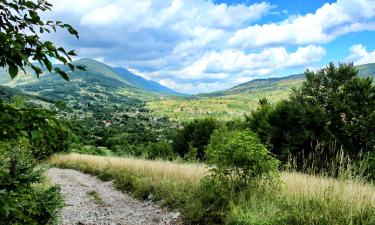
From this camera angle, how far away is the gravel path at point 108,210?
10805mm

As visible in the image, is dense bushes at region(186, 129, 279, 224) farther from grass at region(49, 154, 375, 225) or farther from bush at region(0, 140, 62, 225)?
bush at region(0, 140, 62, 225)

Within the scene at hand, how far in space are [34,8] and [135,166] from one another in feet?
49.7

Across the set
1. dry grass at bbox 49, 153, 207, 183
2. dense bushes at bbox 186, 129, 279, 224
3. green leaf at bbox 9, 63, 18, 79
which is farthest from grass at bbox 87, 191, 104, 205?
green leaf at bbox 9, 63, 18, 79

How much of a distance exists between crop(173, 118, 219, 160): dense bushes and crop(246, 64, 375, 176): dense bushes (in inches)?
819

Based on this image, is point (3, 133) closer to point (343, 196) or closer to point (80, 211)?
point (343, 196)

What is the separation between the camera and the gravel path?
10.8 metres

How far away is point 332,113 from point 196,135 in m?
26.8

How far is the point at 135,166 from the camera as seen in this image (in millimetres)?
17594

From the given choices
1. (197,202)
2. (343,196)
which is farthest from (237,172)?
(343,196)

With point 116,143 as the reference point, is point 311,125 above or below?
above

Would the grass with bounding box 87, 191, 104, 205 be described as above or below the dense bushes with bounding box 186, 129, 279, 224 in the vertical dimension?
below

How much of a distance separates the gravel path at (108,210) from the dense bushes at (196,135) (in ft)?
90.6

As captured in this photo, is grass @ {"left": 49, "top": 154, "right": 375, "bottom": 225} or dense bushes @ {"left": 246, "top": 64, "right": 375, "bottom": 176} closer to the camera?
grass @ {"left": 49, "top": 154, "right": 375, "bottom": 225}

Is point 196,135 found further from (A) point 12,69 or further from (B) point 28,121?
(A) point 12,69
